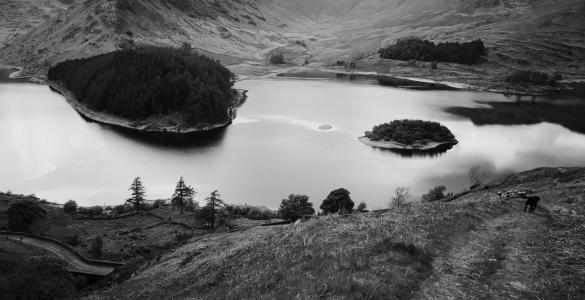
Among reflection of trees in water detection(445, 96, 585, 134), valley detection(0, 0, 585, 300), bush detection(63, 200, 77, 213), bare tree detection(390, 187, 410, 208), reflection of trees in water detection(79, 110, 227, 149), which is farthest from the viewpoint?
reflection of trees in water detection(445, 96, 585, 134)

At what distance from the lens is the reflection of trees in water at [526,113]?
157 m

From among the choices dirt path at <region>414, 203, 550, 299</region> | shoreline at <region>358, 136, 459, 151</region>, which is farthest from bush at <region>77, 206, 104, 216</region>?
shoreline at <region>358, 136, 459, 151</region>

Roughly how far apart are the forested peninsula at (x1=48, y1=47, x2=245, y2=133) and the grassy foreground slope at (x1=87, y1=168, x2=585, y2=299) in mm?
110926

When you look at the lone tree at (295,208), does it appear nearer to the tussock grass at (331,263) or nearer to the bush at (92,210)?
the bush at (92,210)

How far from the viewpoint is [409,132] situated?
128875 mm

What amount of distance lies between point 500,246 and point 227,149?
322 ft

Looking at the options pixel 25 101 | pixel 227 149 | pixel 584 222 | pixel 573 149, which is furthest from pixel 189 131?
pixel 584 222

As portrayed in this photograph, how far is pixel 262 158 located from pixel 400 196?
41207mm

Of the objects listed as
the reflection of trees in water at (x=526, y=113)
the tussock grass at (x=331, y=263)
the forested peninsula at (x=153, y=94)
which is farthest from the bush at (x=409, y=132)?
the tussock grass at (x=331, y=263)

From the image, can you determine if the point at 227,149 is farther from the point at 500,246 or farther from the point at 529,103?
the point at 529,103

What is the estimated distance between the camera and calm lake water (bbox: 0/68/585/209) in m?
93.5

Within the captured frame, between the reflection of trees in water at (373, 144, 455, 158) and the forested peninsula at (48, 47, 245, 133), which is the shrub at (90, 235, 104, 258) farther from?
the reflection of trees in water at (373, 144, 455, 158)

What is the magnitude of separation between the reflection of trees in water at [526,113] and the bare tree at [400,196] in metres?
79.2

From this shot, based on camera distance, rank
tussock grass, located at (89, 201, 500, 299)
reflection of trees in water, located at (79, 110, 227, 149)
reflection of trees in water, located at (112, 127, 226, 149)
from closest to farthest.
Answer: tussock grass, located at (89, 201, 500, 299) < reflection of trees in water, located at (112, 127, 226, 149) < reflection of trees in water, located at (79, 110, 227, 149)
